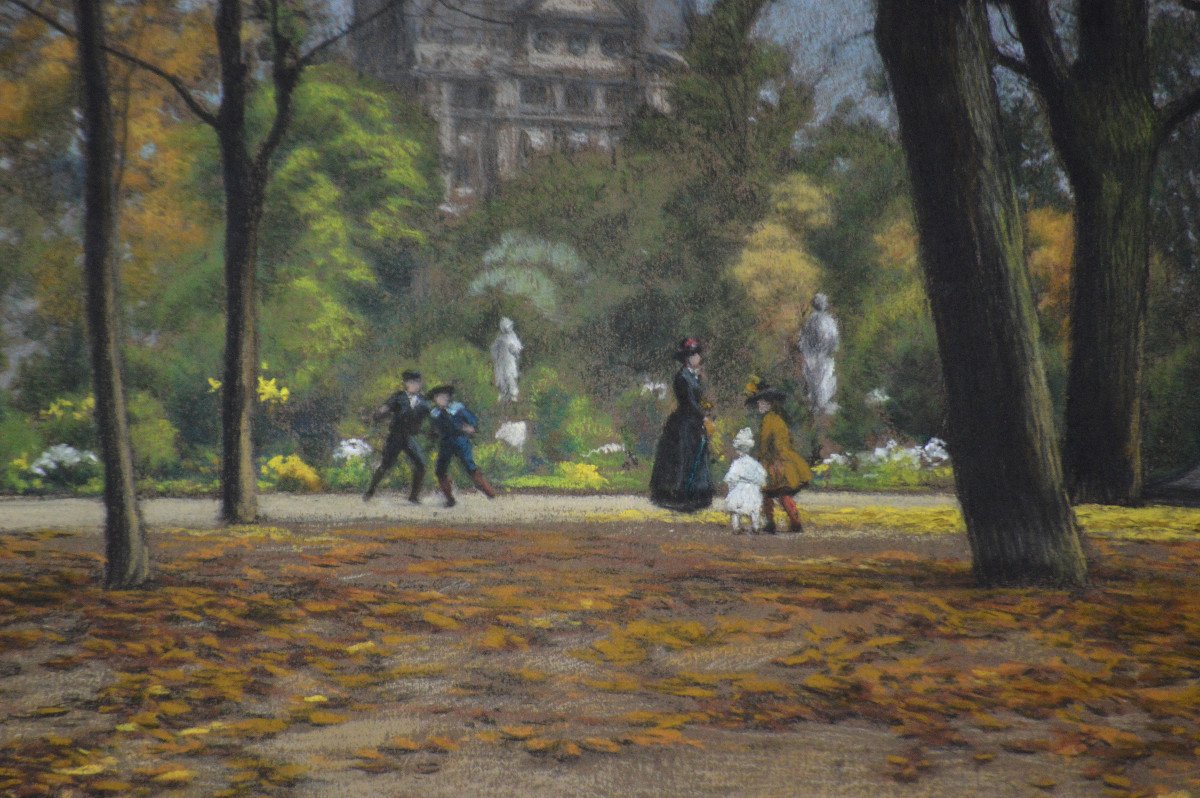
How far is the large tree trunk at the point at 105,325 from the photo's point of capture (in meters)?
7.27

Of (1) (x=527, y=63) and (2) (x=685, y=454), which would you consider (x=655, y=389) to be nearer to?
(1) (x=527, y=63)

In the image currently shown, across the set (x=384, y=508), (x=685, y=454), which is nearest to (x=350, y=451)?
(x=384, y=508)

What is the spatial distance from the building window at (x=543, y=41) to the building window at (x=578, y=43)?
21cm

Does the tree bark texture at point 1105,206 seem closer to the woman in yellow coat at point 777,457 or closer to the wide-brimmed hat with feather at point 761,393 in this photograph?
the woman in yellow coat at point 777,457

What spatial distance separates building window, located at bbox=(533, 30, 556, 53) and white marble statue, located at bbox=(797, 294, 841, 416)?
612cm

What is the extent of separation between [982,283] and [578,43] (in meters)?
6.88

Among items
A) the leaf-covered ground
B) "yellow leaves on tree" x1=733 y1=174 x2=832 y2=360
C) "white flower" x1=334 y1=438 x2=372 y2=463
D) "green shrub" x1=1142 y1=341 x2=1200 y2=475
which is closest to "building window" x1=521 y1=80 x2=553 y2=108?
"yellow leaves on tree" x1=733 y1=174 x2=832 y2=360

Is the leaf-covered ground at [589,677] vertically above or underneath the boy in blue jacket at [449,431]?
underneath

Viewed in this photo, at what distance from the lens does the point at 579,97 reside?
49.1 feet

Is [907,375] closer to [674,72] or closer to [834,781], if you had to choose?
[674,72]

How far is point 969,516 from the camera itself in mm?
7516

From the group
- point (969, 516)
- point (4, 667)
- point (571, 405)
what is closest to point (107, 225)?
point (4, 667)

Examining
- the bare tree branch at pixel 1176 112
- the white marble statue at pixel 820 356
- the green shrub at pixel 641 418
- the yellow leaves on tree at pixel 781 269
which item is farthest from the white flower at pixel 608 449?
the bare tree branch at pixel 1176 112

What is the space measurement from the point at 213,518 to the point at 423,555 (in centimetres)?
314
